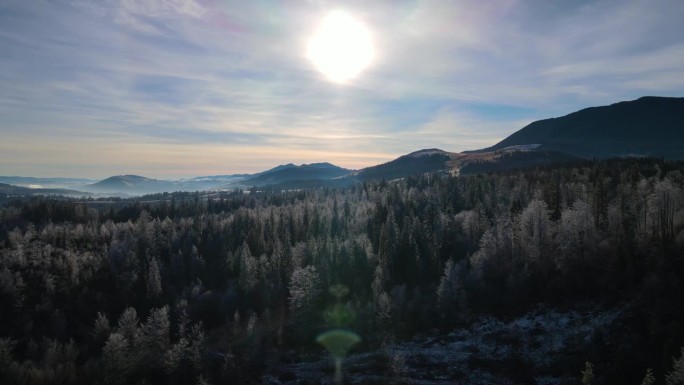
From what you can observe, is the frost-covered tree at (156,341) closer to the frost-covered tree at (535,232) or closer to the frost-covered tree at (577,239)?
the frost-covered tree at (535,232)

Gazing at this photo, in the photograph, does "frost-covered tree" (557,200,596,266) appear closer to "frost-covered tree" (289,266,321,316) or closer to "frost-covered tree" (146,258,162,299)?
"frost-covered tree" (289,266,321,316)

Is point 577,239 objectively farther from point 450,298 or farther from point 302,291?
point 302,291

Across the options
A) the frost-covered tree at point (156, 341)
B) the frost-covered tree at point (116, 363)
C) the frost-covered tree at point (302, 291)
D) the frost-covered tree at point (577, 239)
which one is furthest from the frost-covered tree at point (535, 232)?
the frost-covered tree at point (116, 363)

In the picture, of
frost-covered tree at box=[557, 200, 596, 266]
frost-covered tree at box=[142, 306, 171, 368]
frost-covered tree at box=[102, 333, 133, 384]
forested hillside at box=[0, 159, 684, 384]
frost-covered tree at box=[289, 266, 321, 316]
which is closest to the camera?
frost-covered tree at box=[102, 333, 133, 384]

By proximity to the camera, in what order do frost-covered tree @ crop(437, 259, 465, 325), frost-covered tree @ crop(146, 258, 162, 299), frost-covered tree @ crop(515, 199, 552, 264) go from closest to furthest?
frost-covered tree @ crop(437, 259, 465, 325), frost-covered tree @ crop(515, 199, 552, 264), frost-covered tree @ crop(146, 258, 162, 299)

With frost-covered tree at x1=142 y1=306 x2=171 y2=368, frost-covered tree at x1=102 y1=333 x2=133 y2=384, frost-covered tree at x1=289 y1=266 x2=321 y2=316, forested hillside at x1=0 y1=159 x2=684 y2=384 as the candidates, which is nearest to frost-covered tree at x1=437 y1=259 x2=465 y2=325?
forested hillside at x1=0 y1=159 x2=684 y2=384

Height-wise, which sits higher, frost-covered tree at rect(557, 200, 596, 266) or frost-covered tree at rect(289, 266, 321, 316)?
frost-covered tree at rect(557, 200, 596, 266)

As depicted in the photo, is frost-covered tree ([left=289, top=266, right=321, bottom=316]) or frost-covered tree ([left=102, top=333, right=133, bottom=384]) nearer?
frost-covered tree ([left=102, top=333, right=133, bottom=384])

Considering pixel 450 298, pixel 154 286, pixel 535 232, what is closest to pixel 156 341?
pixel 154 286

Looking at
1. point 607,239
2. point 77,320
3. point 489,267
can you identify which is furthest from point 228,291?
point 607,239
